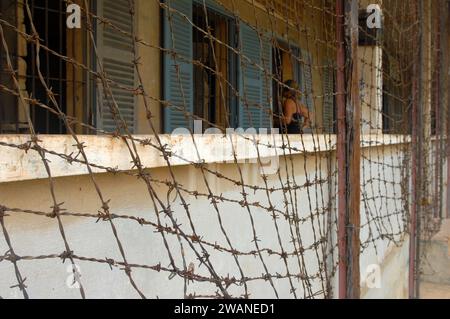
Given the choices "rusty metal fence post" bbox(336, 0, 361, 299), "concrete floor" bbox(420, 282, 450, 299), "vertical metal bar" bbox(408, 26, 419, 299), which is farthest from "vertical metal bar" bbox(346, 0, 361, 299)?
"concrete floor" bbox(420, 282, 450, 299)

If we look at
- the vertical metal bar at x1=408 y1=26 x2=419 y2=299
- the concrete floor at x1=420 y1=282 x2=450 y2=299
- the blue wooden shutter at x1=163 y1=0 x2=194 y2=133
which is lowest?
the concrete floor at x1=420 y1=282 x2=450 y2=299

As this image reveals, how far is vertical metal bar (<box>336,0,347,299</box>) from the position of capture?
2.37 metres

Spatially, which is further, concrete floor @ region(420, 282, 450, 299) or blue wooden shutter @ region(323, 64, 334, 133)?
concrete floor @ region(420, 282, 450, 299)

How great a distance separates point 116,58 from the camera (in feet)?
9.89

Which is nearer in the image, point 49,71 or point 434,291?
point 49,71

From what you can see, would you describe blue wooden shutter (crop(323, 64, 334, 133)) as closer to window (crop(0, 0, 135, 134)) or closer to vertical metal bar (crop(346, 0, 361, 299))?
vertical metal bar (crop(346, 0, 361, 299))

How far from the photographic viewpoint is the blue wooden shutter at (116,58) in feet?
9.53

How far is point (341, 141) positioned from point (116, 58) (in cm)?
134

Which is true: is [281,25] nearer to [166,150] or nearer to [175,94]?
[175,94]

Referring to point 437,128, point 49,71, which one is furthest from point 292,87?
point 437,128

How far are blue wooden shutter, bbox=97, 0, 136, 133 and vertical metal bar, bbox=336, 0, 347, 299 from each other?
1.10 metres

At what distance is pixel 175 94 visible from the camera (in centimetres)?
346

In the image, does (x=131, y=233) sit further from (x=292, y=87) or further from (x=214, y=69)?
(x=214, y=69)
